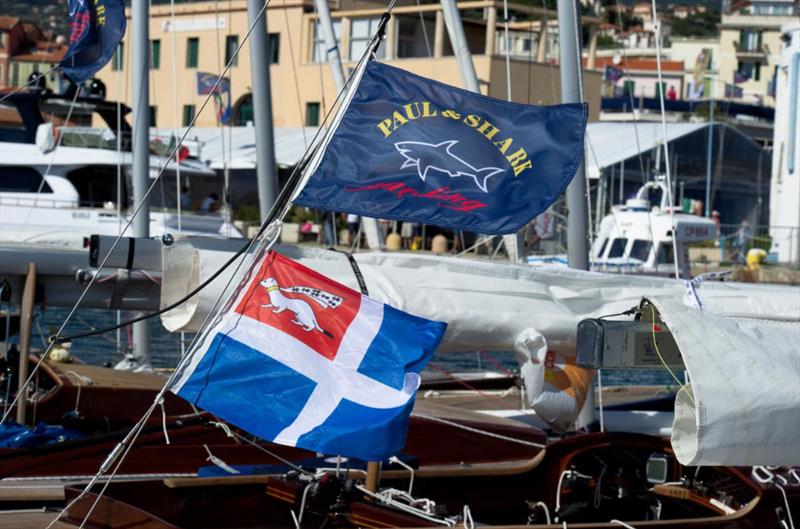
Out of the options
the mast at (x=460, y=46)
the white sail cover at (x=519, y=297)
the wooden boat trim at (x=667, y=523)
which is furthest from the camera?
the mast at (x=460, y=46)

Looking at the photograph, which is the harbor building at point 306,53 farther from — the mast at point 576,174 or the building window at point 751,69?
the building window at point 751,69

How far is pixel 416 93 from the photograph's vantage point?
787 cm

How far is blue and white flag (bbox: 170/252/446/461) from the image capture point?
725cm

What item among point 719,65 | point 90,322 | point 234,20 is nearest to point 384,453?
point 90,322

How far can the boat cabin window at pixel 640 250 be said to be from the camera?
3002cm

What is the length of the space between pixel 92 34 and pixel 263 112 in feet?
6.45

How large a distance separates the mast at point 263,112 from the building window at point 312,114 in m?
35.1

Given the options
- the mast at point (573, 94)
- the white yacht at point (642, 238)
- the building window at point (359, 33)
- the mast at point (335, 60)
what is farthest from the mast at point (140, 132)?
the building window at point (359, 33)

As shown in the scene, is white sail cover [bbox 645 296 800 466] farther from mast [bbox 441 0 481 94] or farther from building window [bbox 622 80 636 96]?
building window [bbox 622 80 636 96]

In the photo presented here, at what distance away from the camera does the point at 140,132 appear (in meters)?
14.6

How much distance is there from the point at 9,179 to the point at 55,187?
886 millimetres

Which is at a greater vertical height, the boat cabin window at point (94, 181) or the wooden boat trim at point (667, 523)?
the boat cabin window at point (94, 181)

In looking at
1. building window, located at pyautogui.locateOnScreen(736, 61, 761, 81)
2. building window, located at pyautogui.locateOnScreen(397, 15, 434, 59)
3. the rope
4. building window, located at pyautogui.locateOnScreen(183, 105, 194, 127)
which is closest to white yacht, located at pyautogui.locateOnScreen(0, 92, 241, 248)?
the rope

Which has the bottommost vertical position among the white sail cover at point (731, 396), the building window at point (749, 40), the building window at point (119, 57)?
the white sail cover at point (731, 396)
